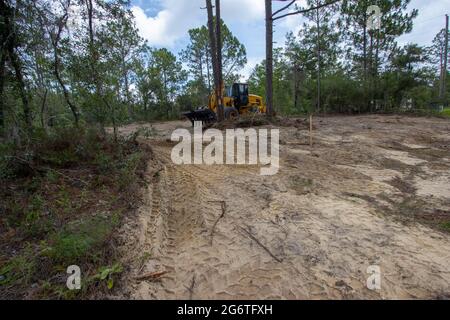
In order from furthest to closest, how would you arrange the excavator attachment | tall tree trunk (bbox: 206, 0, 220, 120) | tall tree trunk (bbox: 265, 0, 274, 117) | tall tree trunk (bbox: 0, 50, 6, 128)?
1. the excavator attachment
2. tall tree trunk (bbox: 206, 0, 220, 120)
3. tall tree trunk (bbox: 265, 0, 274, 117)
4. tall tree trunk (bbox: 0, 50, 6, 128)

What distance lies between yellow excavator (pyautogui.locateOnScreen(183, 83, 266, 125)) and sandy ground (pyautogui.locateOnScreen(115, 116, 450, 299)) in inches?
263

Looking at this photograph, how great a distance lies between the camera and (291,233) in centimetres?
274

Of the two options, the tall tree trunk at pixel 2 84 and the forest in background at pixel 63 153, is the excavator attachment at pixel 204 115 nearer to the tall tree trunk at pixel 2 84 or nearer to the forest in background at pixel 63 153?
the forest in background at pixel 63 153

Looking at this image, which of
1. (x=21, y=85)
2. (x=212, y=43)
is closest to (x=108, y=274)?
(x=21, y=85)

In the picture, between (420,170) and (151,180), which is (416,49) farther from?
(151,180)

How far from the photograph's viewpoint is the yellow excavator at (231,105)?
11.5 meters

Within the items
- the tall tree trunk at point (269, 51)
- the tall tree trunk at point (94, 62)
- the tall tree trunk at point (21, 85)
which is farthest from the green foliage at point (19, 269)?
the tall tree trunk at point (269, 51)

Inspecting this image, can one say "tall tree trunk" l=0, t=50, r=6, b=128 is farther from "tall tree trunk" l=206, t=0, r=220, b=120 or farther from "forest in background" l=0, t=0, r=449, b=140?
"tall tree trunk" l=206, t=0, r=220, b=120

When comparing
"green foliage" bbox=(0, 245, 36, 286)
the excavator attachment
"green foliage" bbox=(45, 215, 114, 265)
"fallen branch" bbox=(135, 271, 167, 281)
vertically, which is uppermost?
the excavator attachment

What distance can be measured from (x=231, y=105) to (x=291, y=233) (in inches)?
416

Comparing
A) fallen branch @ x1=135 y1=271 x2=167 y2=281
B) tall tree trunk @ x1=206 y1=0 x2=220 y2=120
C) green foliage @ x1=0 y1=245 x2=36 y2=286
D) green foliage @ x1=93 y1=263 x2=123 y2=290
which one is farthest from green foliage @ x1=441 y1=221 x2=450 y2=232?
tall tree trunk @ x1=206 y1=0 x2=220 y2=120

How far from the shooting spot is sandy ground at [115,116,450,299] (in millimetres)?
2029
